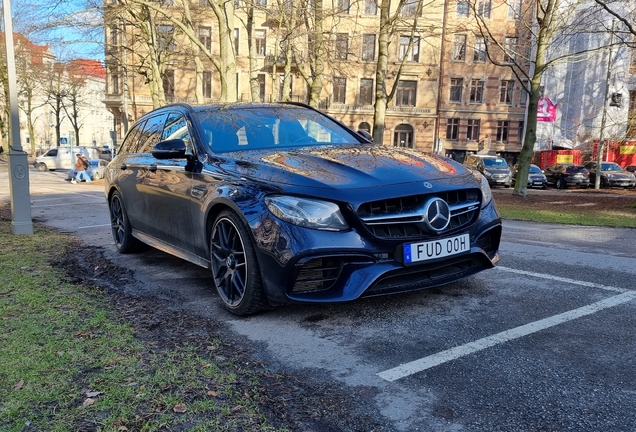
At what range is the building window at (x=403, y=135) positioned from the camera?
48344mm

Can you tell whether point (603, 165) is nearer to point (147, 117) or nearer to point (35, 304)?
point (147, 117)

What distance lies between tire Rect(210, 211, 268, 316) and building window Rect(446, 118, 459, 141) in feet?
154

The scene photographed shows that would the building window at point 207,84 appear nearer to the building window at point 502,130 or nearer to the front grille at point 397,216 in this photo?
the building window at point 502,130

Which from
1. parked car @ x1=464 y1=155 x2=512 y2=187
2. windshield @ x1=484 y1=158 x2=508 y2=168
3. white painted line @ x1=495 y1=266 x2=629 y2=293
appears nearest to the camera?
white painted line @ x1=495 y1=266 x2=629 y2=293

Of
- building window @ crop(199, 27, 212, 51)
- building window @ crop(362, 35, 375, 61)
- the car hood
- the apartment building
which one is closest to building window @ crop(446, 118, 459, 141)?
the apartment building

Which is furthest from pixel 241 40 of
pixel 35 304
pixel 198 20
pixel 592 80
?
pixel 35 304

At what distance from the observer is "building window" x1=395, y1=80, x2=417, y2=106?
47.8 meters

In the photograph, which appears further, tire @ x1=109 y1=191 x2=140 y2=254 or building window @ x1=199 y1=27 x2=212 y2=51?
building window @ x1=199 y1=27 x2=212 y2=51

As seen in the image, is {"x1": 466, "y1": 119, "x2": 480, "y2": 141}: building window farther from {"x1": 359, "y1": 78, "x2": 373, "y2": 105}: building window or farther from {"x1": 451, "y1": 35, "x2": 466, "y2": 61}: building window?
{"x1": 359, "y1": 78, "x2": 373, "y2": 105}: building window

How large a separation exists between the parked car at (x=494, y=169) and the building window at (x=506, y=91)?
19453mm

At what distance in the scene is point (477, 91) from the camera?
159 feet

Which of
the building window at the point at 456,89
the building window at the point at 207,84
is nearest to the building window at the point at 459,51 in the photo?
→ the building window at the point at 456,89

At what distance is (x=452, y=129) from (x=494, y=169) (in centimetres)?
1904

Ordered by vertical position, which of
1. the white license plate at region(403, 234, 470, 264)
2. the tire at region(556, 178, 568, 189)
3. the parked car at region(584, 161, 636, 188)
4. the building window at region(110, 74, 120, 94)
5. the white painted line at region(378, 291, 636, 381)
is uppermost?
the building window at region(110, 74, 120, 94)
